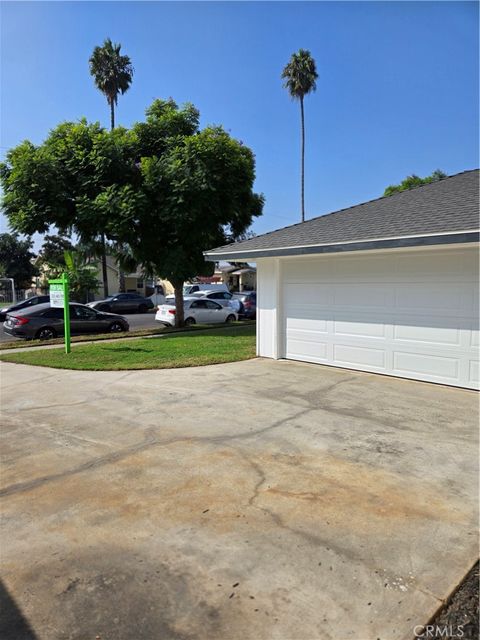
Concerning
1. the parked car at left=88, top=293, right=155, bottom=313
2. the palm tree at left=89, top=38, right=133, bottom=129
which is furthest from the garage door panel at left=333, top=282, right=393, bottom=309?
the palm tree at left=89, top=38, right=133, bottom=129

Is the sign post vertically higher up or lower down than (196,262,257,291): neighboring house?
lower down

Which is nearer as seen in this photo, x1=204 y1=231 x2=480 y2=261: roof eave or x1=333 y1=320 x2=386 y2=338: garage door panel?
x1=204 y1=231 x2=480 y2=261: roof eave

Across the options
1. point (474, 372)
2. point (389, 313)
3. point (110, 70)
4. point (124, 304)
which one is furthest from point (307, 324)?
point (110, 70)

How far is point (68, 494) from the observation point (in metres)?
4.18

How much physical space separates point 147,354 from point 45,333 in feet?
20.5

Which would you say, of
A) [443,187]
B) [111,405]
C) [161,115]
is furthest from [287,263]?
[161,115]

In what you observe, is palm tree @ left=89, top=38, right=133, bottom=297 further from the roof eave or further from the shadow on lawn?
the roof eave

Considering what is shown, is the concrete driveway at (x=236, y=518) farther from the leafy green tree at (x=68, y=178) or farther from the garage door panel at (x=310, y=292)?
the leafy green tree at (x=68, y=178)

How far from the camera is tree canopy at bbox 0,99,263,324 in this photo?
15969 mm

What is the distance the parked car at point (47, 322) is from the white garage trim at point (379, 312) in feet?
29.3

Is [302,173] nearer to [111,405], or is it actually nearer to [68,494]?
[111,405]

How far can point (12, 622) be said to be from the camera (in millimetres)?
2605

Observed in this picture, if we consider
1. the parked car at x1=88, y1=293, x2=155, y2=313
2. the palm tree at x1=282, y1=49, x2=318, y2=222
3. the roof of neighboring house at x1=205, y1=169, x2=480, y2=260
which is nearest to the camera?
→ the roof of neighboring house at x1=205, y1=169, x2=480, y2=260

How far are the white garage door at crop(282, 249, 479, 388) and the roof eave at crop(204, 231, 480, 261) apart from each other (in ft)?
2.16
